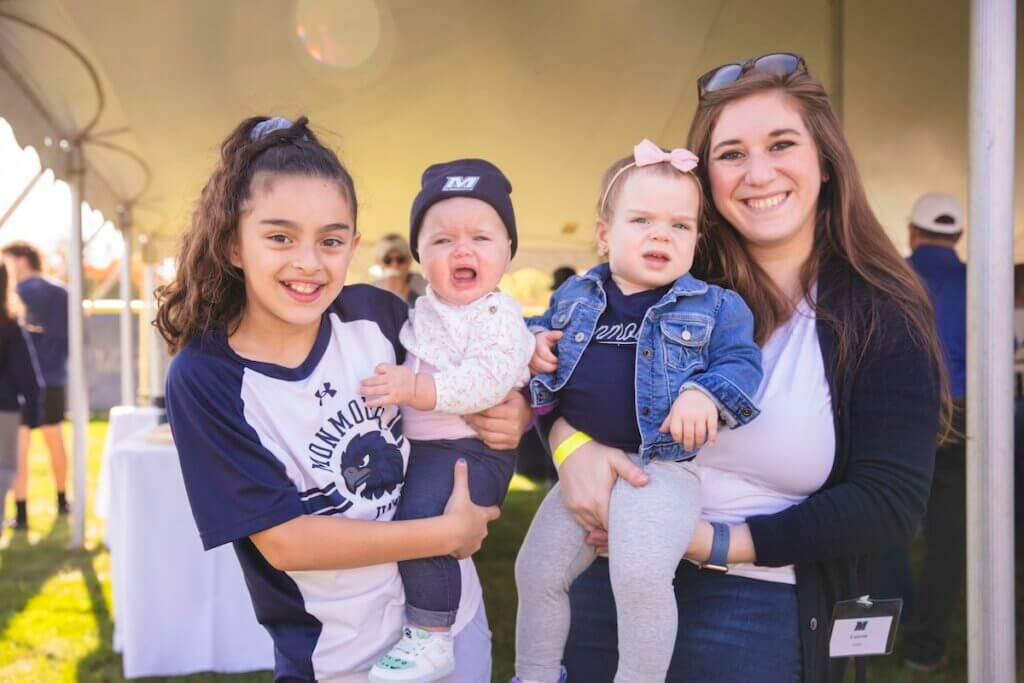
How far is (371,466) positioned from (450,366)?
0.80 ft

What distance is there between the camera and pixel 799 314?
1541 mm

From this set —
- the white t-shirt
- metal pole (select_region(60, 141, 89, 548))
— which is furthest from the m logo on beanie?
metal pole (select_region(60, 141, 89, 548))

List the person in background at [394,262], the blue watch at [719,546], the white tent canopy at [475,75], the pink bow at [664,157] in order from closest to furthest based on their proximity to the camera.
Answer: the blue watch at [719,546]
the pink bow at [664,157]
the white tent canopy at [475,75]
the person in background at [394,262]

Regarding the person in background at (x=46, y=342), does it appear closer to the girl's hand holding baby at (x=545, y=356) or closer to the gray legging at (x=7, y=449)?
the gray legging at (x=7, y=449)

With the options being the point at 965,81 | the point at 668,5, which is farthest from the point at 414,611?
the point at 965,81

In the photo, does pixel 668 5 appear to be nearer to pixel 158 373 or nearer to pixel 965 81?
pixel 965 81

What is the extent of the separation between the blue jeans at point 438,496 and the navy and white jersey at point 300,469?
3 cm

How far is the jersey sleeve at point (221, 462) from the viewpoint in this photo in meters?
1.32

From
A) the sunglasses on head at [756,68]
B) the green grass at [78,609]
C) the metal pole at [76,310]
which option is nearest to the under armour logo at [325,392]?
the sunglasses on head at [756,68]

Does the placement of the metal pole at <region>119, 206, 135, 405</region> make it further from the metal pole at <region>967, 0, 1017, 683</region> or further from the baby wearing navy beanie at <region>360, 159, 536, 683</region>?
the metal pole at <region>967, 0, 1017, 683</region>

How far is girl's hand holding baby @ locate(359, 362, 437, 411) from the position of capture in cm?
146

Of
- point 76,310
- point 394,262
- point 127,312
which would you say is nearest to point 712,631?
point 394,262

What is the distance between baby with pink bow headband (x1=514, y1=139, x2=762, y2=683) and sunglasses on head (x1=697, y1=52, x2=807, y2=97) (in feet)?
0.61

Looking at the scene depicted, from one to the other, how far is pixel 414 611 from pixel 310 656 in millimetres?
201
